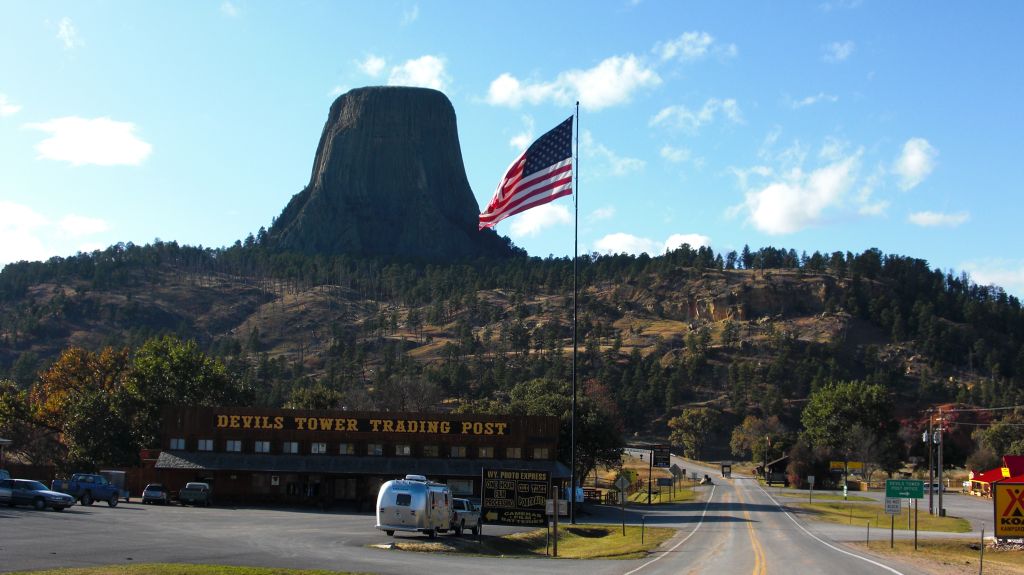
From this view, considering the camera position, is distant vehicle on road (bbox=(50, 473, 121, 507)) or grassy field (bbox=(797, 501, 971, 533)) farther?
grassy field (bbox=(797, 501, 971, 533))

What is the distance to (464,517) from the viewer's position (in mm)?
42125

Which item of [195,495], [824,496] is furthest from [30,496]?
[824,496]

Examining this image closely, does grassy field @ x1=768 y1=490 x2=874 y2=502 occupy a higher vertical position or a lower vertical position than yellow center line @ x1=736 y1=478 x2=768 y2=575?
lower

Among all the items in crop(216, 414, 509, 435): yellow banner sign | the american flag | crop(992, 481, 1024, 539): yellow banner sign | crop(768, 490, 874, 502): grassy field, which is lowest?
crop(768, 490, 874, 502): grassy field

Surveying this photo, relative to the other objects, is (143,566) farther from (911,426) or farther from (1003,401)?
(1003,401)

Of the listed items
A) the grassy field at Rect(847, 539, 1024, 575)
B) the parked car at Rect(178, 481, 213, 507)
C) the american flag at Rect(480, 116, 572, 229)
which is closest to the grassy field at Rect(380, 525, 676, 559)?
the grassy field at Rect(847, 539, 1024, 575)

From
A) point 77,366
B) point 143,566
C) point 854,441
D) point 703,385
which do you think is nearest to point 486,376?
point 703,385

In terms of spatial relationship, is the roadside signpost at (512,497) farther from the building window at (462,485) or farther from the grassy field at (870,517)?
the building window at (462,485)

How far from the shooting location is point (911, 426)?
512ft

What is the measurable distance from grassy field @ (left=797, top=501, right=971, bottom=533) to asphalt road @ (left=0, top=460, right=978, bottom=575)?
794 centimetres

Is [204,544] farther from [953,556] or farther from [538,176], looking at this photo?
[953,556]

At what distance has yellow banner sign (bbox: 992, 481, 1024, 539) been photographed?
22.4 meters

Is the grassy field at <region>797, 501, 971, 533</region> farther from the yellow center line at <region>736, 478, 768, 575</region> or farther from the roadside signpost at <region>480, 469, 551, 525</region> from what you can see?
the roadside signpost at <region>480, 469, 551, 525</region>

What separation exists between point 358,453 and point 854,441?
8480 centimetres
